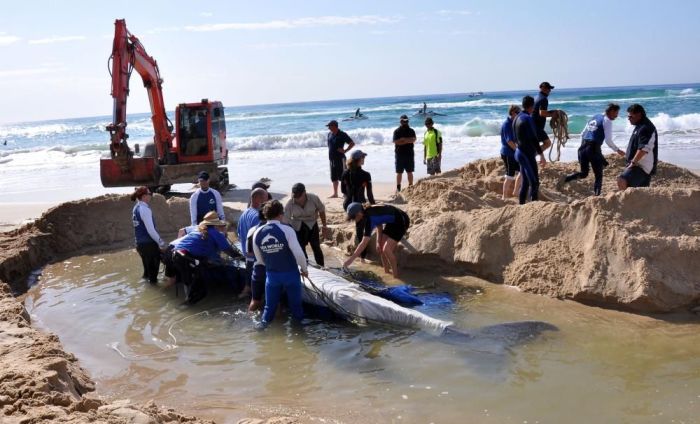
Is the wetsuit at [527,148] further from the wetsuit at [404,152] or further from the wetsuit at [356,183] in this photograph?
the wetsuit at [404,152]

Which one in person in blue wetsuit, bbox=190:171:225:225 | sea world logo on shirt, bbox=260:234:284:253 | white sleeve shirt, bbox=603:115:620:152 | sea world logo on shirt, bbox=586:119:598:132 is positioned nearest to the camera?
sea world logo on shirt, bbox=260:234:284:253

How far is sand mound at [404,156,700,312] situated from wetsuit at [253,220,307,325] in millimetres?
2433

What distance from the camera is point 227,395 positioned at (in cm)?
517

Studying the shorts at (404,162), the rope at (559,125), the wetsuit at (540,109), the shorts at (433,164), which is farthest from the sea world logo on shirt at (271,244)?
the shorts at (433,164)

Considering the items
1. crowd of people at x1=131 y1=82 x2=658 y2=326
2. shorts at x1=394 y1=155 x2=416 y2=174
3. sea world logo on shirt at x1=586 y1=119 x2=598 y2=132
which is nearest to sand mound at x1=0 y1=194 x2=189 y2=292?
crowd of people at x1=131 y1=82 x2=658 y2=326

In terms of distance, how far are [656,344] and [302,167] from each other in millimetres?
15927

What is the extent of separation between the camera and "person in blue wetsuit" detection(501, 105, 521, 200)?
942 centimetres

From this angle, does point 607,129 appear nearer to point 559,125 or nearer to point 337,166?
point 559,125

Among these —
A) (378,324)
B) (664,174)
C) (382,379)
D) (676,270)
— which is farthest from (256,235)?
(664,174)

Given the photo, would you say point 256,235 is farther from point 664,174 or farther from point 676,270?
point 664,174

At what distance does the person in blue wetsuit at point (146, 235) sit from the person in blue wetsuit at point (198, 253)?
729mm

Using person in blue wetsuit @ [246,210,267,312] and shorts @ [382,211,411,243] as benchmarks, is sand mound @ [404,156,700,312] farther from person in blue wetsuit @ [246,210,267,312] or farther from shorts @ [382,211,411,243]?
person in blue wetsuit @ [246,210,267,312]

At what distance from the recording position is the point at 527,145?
853 centimetres

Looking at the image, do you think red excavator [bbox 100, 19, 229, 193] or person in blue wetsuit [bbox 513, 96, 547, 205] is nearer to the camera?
person in blue wetsuit [bbox 513, 96, 547, 205]
